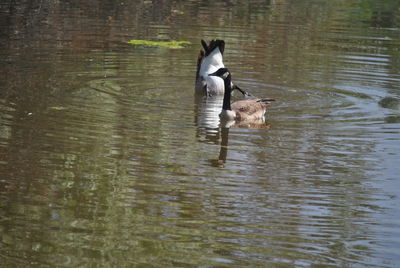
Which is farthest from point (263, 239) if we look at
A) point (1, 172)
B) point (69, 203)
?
point (1, 172)

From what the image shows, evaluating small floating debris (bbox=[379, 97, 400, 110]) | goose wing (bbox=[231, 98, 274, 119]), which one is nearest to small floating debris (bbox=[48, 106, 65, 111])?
goose wing (bbox=[231, 98, 274, 119])

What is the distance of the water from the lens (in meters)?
6.85

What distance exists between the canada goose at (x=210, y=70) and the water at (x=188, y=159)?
0.35 m

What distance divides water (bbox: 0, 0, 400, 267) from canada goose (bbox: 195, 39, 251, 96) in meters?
0.35

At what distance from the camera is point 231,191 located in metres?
8.33

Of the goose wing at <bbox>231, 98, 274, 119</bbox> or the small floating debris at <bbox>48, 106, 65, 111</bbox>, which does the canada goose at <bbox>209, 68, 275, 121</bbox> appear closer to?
the goose wing at <bbox>231, 98, 274, 119</bbox>

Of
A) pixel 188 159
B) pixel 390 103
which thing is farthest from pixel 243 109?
pixel 188 159

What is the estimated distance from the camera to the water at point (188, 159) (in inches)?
270

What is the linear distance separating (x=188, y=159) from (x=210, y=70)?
513 centimetres

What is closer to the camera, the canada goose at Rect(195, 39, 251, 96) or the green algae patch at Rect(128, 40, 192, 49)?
the canada goose at Rect(195, 39, 251, 96)

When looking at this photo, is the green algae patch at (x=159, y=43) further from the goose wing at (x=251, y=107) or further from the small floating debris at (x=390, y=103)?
the small floating debris at (x=390, y=103)

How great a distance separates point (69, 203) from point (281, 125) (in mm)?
4631

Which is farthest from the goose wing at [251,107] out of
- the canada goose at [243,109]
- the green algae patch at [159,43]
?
the green algae patch at [159,43]

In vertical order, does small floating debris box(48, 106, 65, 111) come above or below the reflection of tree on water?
above
